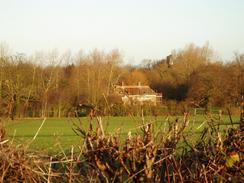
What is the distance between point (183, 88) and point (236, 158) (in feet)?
176

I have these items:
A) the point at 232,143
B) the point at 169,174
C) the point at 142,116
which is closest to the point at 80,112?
the point at 142,116

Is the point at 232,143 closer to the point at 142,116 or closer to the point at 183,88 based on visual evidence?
the point at 142,116

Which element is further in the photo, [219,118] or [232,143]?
[219,118]

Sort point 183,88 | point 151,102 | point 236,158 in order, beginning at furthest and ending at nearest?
point 183,88, point 151,102, point 236,158

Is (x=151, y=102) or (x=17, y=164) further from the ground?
(x=151, y=102)

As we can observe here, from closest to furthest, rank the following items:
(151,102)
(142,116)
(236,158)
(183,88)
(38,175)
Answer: (236,158) < (142,116) < (38,175) < (151,102) < (183,88)

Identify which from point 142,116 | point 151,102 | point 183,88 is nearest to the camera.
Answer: point 142,116


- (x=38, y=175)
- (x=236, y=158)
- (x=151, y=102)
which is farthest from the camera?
(x=151, y=102)

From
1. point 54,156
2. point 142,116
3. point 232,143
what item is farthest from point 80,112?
point 232,143

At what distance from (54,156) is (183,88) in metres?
53.5

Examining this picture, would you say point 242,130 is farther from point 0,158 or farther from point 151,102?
point 0,158

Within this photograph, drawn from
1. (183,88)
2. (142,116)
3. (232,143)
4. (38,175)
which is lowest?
(38,175)

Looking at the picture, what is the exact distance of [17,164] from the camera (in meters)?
3.20

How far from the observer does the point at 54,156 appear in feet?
10.6
